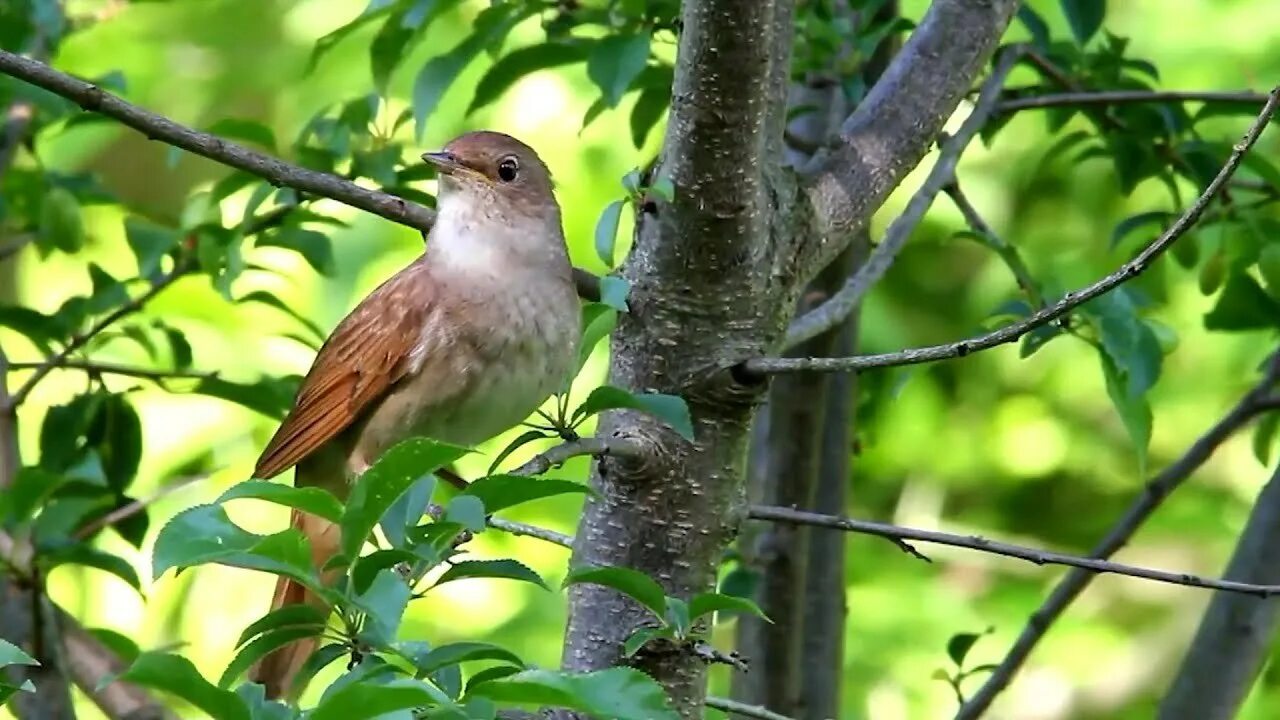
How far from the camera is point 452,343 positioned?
358 cm

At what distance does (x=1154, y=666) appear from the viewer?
6117 millimetres

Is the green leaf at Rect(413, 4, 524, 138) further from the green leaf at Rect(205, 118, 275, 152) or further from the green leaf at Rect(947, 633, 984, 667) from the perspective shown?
the green leaf at Rect(947, 633, 984, 667)

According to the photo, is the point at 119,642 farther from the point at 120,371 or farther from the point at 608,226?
the point at 608,226

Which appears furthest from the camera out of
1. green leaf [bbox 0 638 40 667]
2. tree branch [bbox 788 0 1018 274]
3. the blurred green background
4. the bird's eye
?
the blurred green background

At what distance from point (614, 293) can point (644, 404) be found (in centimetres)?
21

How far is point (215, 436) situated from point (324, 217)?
2171 millimetres

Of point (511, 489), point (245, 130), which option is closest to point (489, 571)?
point (511, 489)

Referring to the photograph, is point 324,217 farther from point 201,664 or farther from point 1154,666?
point 1154,666

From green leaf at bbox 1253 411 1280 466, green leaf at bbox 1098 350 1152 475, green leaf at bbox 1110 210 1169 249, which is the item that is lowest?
green leaf at bbox 1098 350 1152 475

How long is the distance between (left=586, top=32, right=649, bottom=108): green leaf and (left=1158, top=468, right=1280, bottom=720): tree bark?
1532mm

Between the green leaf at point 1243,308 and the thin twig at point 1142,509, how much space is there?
0.53ft

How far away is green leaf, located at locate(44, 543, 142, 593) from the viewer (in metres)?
3.36

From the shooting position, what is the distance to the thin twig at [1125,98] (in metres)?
3.38

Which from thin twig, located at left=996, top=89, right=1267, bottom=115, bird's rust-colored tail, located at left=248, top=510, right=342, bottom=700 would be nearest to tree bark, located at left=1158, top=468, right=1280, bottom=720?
thin twig, located at left=996, top=89, right=1267, bottom=115
